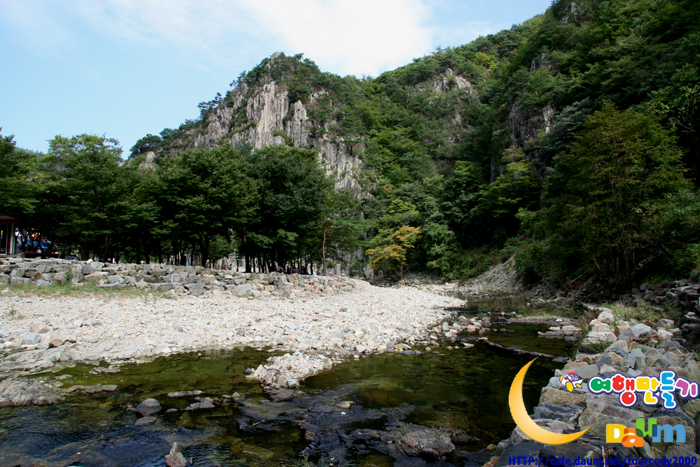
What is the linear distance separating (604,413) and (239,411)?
4.17 metres

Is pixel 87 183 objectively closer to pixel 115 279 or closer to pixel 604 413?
pixel 115 279

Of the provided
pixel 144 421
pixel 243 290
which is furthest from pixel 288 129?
pixel 144 421

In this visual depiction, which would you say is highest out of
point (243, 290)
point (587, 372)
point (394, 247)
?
point (394, 247)

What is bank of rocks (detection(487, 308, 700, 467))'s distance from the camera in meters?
2.66

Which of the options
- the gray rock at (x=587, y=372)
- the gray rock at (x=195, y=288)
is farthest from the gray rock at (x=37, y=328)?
the gray rock at (x=587, y=372)

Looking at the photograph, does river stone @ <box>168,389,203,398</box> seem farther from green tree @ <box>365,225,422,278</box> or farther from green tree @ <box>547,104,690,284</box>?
green tree @ <box>365,225,422,278</box>

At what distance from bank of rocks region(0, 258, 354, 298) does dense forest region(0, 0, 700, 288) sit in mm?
4079

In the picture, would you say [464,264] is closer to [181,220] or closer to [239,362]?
[181,220]

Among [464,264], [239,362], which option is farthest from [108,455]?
[464,264]

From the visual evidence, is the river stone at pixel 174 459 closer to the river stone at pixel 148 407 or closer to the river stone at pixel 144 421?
the river stone at pixel 144 421

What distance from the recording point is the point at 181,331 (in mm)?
8477

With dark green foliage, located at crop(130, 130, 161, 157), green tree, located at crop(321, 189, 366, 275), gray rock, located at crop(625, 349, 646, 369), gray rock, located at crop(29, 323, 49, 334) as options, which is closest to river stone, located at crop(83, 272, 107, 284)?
gray rock, located at crop(29, 323, 49, 334)

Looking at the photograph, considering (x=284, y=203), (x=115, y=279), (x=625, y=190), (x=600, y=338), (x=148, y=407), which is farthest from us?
(x=284, y=203)

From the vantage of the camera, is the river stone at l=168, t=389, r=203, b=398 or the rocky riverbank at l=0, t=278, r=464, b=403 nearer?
the river stone at l=168, t=389, r=203, b=398
